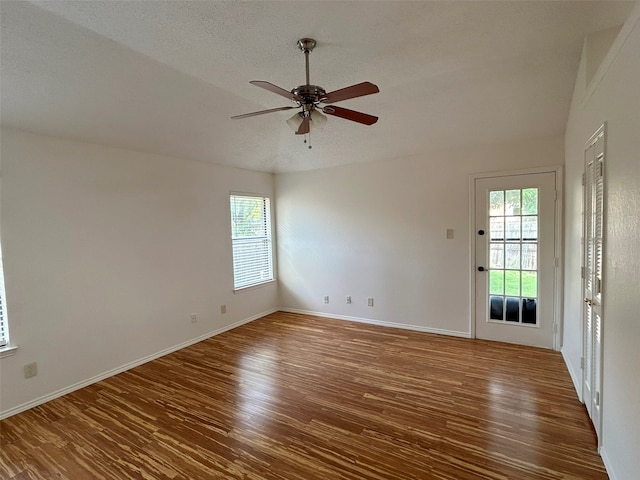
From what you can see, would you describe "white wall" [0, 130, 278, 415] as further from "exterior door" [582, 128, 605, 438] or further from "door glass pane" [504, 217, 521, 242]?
"exterior door" [582, 128, 605, 438]

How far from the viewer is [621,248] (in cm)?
164

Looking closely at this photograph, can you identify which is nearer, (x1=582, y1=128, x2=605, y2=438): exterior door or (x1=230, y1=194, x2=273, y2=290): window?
(x1=582, y1=128, x2=605, y2=438): exterior door

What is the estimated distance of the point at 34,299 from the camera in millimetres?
2844

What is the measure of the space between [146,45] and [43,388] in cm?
305

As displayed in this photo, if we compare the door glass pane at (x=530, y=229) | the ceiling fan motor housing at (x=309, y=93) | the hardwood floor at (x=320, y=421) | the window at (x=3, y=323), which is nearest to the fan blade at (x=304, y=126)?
the ceiling fan motor housing at (x=309, y=93)

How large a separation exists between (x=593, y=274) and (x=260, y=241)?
14.2 ft

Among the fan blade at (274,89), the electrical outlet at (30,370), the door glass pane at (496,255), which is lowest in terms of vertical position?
the electrical outlet at (30,370)

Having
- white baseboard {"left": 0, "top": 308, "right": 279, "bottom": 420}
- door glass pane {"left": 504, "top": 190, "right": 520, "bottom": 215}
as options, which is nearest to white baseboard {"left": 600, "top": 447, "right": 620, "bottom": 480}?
door glass pane {"left": 504, "top": 190, "right": 520, "bottom": 215}

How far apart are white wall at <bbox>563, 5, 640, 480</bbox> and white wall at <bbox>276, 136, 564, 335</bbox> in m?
1.90

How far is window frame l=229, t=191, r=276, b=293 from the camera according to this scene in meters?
4.89

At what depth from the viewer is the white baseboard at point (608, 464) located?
5.85 feet

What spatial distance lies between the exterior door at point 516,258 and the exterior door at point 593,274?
1238 mm

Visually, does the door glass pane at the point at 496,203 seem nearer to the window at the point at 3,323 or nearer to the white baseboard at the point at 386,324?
the white baseboard at the point at 386,324

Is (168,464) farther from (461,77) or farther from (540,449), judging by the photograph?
(461,77)
